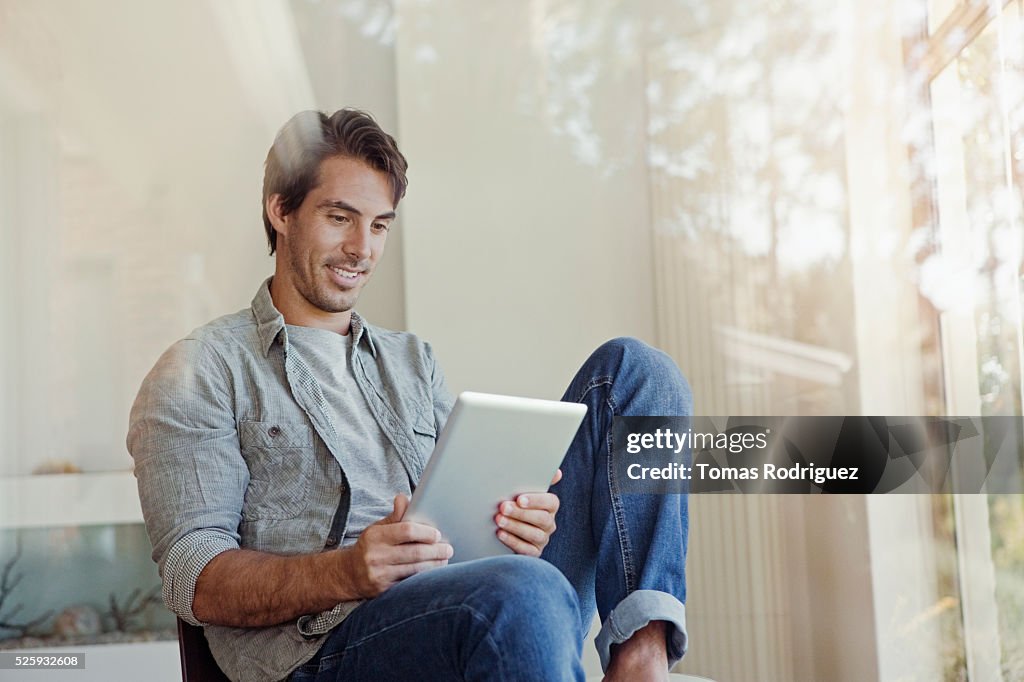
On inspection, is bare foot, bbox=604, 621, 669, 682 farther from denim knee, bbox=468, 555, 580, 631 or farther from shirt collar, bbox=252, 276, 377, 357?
shirt collar, bbox=252, 276, 377, 357

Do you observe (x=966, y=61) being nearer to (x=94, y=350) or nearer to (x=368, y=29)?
(x=368, y=29)

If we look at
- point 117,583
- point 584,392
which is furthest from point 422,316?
point 584,392

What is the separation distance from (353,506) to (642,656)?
395 millimetres

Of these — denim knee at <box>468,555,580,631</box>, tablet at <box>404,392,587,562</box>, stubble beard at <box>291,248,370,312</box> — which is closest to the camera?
denim knee at <box>468,555,580,631</box>

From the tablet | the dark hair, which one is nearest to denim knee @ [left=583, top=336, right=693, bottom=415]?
the tablet

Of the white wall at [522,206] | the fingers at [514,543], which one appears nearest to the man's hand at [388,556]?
the fingers at [514,543]

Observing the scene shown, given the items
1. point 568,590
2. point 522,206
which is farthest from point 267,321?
point 522,206

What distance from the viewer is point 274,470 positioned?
123 centimetres

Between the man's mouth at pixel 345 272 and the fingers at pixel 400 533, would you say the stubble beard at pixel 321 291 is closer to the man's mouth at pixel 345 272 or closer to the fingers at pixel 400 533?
the man's mouth at pixel 345 272

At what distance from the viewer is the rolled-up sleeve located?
110 centimetres

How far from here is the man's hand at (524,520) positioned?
3.60 feet

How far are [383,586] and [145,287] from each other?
54.7 inches

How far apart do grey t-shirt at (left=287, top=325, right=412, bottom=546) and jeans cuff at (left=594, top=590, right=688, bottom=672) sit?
332 millimetres

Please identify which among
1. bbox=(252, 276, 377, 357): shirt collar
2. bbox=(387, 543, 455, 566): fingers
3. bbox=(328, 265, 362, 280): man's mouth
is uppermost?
bbox=(328, 265, 362, 280): man's mouth
